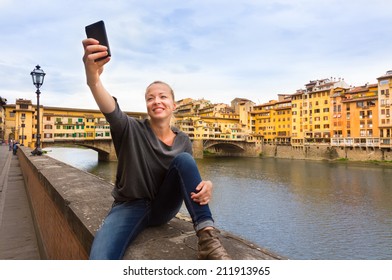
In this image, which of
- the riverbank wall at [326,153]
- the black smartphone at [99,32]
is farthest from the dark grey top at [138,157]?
the riverbank wall at [326,153]

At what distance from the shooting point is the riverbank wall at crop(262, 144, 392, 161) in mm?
50469

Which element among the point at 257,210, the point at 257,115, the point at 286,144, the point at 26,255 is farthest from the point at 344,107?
the point at 26,255

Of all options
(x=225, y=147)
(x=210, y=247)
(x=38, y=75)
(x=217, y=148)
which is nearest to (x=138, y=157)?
(x=210, y=247)

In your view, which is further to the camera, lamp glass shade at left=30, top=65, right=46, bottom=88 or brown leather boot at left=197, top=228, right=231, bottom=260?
lamp glass shade at left=30, top=65, right=46, bottom=88

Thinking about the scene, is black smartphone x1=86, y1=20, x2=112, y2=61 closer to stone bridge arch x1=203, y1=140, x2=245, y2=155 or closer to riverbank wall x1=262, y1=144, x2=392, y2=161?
riverbank wall x1=262, y1=144, x2=392, y2=161

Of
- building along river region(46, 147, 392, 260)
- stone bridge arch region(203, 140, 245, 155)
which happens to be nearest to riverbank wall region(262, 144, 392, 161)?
stone bridge arch region(203, 140, 245, 155)

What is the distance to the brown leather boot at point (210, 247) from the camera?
1.79m

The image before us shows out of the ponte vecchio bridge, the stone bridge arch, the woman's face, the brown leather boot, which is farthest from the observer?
the stone bridge arch

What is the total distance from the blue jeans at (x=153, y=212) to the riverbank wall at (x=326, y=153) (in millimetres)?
55807

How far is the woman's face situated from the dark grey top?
11cm

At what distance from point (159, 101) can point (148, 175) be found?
23.3 inches

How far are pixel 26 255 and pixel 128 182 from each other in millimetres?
3818

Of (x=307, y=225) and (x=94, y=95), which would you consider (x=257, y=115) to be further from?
(x=94, y=95)

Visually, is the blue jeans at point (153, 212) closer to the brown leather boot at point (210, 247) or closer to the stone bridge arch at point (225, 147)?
the brown leather boot at point (210, 247)
